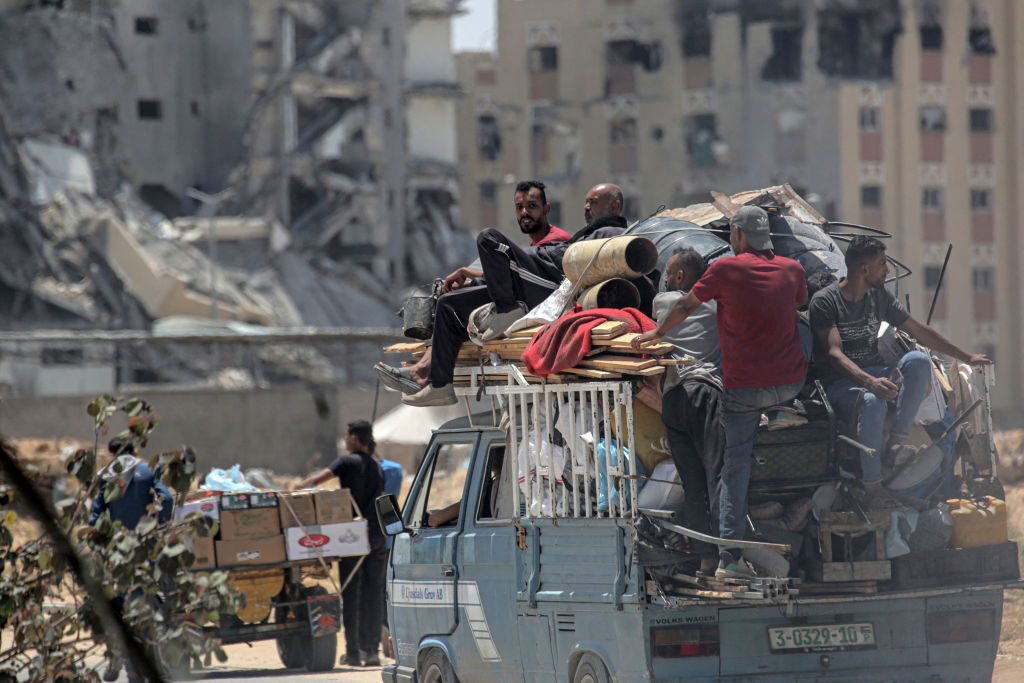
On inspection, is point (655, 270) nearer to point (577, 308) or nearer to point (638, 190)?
point (577, 308)

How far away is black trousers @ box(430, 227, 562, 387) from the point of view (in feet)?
29.4

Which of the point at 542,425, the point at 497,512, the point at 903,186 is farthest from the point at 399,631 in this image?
the point at 903,186

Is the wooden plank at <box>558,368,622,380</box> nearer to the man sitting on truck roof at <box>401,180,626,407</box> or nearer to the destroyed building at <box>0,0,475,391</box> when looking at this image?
the man sitting on truck roof at <box>401,180,626,407</box>

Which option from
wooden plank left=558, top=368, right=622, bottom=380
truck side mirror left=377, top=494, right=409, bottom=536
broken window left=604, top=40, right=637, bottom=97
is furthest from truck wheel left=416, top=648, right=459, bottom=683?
broken window left=604, top=40, right=637, bottom=97

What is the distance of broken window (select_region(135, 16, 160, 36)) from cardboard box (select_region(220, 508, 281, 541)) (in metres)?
60.1

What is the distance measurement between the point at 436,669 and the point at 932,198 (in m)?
58.9

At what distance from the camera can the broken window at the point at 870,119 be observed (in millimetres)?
64125

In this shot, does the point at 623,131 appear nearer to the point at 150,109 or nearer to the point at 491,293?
the point at 150,109

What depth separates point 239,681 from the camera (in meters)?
12.7

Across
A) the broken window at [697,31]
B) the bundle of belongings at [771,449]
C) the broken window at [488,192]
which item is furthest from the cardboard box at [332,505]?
the broken window at [488,192]

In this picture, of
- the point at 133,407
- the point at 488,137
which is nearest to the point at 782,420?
the point at 133,407

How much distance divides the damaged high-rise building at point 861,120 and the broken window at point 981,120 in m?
0.06

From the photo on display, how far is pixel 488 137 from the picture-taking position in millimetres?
77250

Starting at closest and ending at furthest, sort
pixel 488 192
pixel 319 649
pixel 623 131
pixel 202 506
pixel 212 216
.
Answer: pixel 202 506, pixel 319 649, pixel 212 216, pixel 623 131, pixel 488 192
